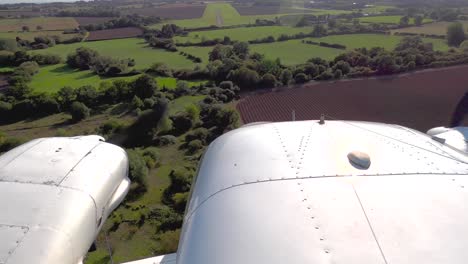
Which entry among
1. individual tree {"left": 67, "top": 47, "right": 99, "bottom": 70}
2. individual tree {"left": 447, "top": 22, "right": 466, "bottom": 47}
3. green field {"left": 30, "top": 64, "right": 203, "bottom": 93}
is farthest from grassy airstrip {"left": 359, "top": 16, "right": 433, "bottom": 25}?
individual tree {"left": 67, "top": 47, "right": 99, "bottom": 70}

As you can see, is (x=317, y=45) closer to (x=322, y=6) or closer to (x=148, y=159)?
(x=148, y=159)

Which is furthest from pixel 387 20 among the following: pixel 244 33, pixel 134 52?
pixel 134 52

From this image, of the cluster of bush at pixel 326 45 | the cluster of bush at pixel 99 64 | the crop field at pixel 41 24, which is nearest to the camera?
the cluster of bush at pixel 99 64

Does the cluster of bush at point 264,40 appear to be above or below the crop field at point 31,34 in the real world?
above

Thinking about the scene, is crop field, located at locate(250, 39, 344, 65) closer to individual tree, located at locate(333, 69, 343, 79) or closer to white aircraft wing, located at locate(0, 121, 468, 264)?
individual tree, located at locate(333, 69, 343, 79)

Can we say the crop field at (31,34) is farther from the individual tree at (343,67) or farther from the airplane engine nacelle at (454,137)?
the airplane engine nacelle at (454,137)

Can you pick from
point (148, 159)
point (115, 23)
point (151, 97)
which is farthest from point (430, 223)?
point (115, 23)

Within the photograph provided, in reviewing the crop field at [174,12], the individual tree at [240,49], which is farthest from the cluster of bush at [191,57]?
the crop field at [174,12]
